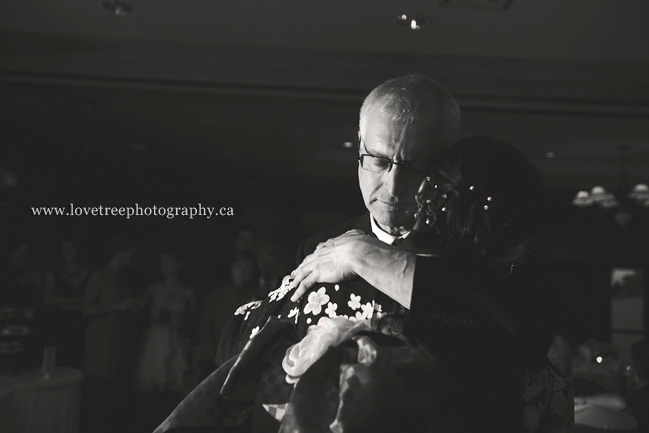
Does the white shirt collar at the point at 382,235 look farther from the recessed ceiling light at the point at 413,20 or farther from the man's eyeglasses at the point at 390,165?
the recessed ceiling light at the point at 413,20

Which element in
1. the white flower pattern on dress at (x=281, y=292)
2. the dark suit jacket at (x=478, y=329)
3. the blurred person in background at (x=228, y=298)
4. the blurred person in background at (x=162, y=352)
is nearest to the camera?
the dark suit jacket at (x=478, y=329)

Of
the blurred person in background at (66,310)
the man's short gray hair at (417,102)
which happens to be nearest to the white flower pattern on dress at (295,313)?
the man's short gray hair at (417,102)

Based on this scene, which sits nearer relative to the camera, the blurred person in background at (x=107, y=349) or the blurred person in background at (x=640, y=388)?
the blurred person in background at (x=640, y=388)

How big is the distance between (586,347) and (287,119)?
4015 mm

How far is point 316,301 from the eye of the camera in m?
0.93

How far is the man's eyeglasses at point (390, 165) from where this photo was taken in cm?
106

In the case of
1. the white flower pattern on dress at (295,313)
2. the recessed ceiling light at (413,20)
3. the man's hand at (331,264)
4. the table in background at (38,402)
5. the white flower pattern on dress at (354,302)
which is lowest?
the table in background at (38,402)

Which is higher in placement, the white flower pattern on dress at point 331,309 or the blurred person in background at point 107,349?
the white flower pattern on dress at point 331,309

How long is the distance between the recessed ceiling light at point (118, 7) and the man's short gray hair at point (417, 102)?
261 centimetres

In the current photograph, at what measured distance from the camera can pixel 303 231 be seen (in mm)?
7508

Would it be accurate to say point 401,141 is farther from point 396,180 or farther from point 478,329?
point 478,329

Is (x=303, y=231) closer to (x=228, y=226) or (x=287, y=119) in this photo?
(x=228, y=226)

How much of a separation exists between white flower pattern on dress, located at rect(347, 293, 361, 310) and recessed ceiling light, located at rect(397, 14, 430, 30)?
2.66m

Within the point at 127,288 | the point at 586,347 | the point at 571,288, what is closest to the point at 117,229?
the point at 127,288
